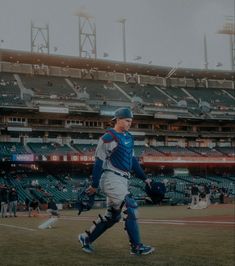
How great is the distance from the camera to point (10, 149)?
153 ft

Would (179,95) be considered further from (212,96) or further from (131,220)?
(131,220)

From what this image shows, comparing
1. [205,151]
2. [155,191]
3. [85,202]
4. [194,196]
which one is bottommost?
[194,196]

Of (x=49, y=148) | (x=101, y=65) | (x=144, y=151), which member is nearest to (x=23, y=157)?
(x=49, y=148)

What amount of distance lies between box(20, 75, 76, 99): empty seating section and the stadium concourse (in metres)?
0.12

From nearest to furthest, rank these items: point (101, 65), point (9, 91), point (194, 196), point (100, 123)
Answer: point (194, 196) → point (9, 91) → point (100, 123) → point (101, 65)

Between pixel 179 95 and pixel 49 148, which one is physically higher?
pixel 179 95

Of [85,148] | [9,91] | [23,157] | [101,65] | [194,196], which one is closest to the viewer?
[194,196]

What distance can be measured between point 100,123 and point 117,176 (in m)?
50.0

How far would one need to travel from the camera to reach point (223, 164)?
2307 inches

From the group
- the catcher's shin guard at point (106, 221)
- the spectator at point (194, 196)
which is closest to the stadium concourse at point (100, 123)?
the spectator at point (194, 196)

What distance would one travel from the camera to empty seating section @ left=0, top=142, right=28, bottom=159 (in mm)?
44531

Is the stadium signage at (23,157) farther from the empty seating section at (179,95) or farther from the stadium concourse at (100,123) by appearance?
the empty seating section at (179,95)

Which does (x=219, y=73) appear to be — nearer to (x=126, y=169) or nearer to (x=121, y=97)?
(x=121, y=97)

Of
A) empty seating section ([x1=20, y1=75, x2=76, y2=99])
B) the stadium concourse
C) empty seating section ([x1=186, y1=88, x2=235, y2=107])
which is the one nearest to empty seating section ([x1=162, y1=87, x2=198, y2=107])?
the stadium concourse
